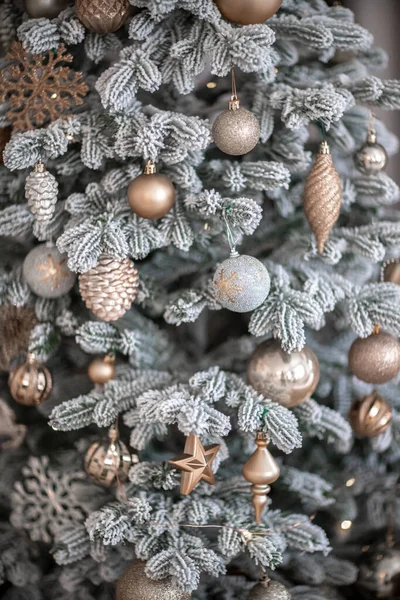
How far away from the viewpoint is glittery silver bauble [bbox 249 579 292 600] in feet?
2.75

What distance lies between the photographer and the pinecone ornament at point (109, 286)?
0.83m

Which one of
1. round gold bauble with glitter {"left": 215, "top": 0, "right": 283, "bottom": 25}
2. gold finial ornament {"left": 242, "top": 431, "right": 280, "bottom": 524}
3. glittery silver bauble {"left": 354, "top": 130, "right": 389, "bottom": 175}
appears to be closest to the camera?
round gold bauble with glitter {"left": 215, "top": 0, "right": 283, "bottom": 25}

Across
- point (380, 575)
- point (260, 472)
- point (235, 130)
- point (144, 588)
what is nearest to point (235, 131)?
point (235, 130)

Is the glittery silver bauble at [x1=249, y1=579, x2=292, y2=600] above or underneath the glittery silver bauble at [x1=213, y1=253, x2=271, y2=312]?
underneath

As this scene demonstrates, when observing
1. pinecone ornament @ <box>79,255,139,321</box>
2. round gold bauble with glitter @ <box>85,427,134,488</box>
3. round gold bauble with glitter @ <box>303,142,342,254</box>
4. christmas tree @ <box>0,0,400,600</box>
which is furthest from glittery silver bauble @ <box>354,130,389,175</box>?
round gold bauble with glitter @ <box>85,427,134,488</box>

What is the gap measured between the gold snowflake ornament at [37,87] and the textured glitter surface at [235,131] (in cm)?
19

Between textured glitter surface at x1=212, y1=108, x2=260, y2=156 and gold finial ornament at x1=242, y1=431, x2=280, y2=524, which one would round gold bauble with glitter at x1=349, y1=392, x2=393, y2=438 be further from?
textured glitter surface at x1=212, y1=108, x2=260, y2=156

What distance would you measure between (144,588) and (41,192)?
52 cm

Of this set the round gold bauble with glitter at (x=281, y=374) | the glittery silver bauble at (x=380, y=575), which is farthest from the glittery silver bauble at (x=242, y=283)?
the glittery silver bauble at (x=380, y=575)

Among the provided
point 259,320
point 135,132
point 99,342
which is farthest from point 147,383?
point 135,132

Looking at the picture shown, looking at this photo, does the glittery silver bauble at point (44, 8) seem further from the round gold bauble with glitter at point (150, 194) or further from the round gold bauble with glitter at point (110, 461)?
the round gold bauble with glitter at point (110, 461)

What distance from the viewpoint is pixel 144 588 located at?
2.62ft

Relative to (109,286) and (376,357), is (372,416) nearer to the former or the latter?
(376,357)

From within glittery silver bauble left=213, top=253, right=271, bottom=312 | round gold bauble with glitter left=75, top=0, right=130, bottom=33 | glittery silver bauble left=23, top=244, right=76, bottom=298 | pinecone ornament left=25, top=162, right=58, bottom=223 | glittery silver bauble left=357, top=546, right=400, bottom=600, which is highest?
round gold bauble with glitter left=75, top=0, right=130, bottom=33
